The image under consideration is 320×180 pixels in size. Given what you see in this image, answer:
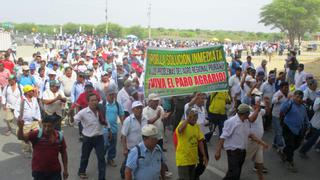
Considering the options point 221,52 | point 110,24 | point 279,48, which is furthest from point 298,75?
point 110,24

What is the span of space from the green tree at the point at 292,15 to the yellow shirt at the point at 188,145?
54714mm

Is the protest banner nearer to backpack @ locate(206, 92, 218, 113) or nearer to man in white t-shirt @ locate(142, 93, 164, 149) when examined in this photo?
man in white t-shirt @ locate(142, 93, 164, 149)

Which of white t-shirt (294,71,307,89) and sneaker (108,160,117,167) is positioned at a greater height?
white t-shirt (294,71,307,89)

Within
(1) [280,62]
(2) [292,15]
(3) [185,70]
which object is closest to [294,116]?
(3) [185,70]

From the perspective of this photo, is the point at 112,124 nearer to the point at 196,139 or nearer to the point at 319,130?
the point at 196,139

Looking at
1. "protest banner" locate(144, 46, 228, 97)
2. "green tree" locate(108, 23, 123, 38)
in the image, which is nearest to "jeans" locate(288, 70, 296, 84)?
"protest banner" locate(144, 46, 228, 97)

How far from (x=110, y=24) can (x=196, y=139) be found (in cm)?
8861

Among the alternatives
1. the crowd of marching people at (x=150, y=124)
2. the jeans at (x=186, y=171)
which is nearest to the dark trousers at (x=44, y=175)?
the crowd of marching people at (x=150, y=124)

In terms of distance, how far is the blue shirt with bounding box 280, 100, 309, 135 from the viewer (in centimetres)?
804

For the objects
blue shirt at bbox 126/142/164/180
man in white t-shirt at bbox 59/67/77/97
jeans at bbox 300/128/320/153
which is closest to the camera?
blue shirt at bbox 126/142/164/180

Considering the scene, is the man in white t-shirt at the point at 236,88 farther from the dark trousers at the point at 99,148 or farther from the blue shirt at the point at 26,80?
the blue shirt at the point at 26,80

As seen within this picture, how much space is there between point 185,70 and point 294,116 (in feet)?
7.22

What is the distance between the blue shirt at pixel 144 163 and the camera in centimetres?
471

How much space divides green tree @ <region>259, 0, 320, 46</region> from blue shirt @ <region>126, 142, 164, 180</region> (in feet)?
184
